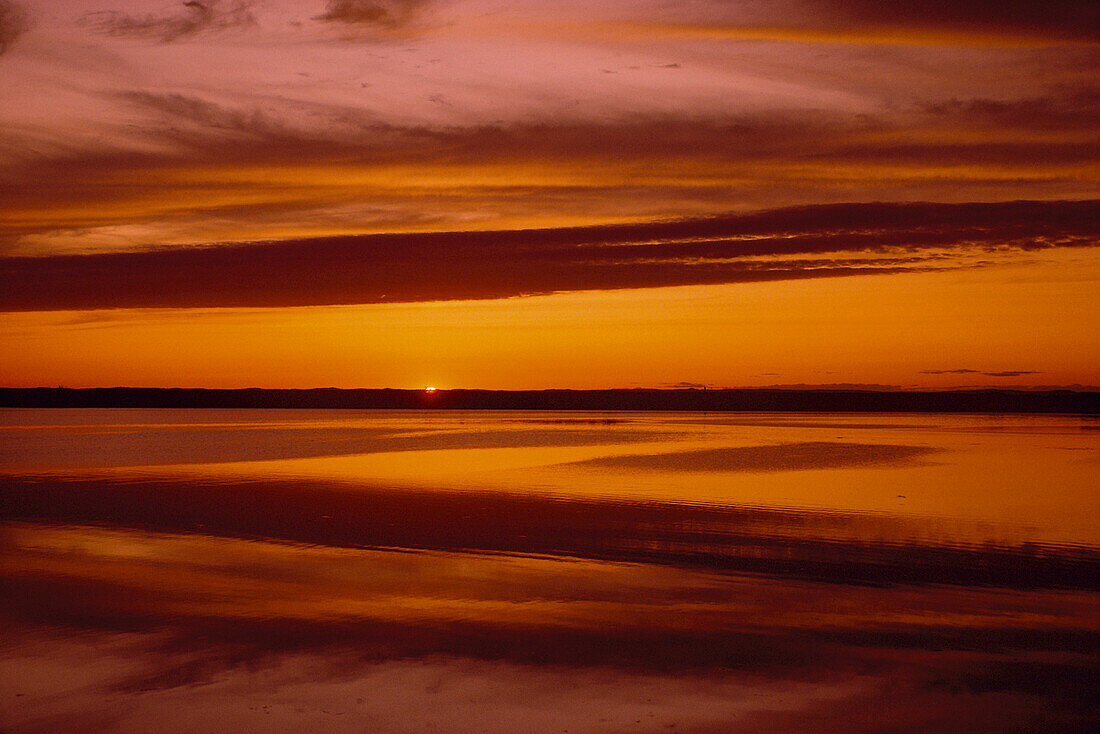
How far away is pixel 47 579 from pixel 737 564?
817 centimetres

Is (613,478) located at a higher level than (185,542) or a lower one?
lower

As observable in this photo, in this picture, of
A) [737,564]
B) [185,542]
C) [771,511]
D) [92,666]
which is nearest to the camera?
[92,666]

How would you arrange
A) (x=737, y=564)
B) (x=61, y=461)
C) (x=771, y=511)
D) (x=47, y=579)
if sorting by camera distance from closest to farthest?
1. (x=47, y=579)
2. (x=737, y=564)
3. (x=771, y=511)
4. (x=61, y=461)

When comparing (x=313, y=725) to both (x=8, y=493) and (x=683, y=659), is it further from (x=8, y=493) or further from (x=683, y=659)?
(x=8, y=493)

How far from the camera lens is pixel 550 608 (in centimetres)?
1088

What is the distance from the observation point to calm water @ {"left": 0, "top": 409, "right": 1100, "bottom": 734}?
7.64 meters

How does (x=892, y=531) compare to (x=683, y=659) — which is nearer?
(x=683, y=659)

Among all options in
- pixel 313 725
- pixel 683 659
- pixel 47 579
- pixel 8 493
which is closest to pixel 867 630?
pixel 683 659

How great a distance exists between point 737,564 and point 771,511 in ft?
18.7

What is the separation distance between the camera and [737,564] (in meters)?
13.6

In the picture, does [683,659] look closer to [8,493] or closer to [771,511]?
[771,511]

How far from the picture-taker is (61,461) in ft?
105

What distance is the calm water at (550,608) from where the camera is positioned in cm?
764

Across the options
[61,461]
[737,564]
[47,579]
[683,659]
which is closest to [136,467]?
[61,461]
